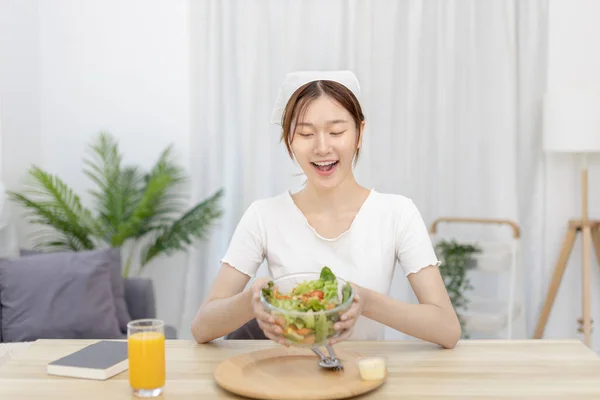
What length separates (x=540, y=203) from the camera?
4.29 meters

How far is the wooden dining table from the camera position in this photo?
1.51 metres

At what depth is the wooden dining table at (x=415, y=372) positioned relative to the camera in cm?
151

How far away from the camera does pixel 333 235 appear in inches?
84.1

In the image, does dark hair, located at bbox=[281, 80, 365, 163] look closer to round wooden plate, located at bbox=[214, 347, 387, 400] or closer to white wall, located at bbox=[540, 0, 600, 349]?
round wooden plate, located at bbox=[214, 347, 387, 400]

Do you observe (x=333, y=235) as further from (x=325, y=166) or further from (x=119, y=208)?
(x=119, y=208)

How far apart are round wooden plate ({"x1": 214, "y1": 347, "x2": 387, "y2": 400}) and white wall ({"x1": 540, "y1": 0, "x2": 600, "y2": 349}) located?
A: 2.89m

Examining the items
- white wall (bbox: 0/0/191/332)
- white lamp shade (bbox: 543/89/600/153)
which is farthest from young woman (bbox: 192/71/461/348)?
white wall (bbox: 0/0/191/332)

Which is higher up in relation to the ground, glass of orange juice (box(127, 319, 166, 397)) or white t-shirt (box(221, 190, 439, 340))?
white t-shirt (box(221, 190, 439, 340))

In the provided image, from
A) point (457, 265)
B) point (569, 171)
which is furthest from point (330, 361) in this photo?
point (569, 171)

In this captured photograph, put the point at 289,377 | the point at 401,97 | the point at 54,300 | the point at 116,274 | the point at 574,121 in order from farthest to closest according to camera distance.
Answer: the point at 401,97 → the point at 574,121 → the point at 116,274 → the point at 54,300 → the point at 289,377

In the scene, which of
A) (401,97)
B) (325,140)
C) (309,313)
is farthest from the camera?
(401,97)

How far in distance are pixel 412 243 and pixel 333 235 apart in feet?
0.70

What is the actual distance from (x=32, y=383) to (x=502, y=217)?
3167 mm

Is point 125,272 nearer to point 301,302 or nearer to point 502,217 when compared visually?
point 502,217
